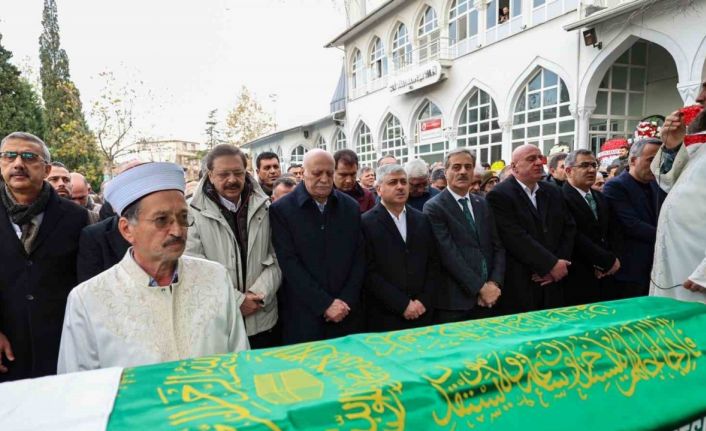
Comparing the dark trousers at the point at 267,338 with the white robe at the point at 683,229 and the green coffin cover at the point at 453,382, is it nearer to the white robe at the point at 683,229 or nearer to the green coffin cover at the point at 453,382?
the green coffin cover at the point at 453,382

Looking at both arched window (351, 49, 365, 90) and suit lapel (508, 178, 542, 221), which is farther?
arched window (351, 49, 365, 90)

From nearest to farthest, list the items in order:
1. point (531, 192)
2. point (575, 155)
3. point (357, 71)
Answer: point (531, 192) < point (575, 155) < point (357, 71)

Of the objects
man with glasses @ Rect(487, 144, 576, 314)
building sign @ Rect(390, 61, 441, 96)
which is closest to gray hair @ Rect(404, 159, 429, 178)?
man with glasses @ Rect(487, 144, 576, 314)

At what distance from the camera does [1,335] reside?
104 inches

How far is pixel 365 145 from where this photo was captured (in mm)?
26109

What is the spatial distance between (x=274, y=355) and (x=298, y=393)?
12.2 inches

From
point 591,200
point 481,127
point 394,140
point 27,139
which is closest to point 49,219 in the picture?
point 27,139

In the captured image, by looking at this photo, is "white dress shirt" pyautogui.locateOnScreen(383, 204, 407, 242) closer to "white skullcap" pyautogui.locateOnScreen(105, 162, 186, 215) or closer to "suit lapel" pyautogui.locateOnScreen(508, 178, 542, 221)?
"suit lapel" pyautogui.locateOnScreen(508, 178, 542, 221)

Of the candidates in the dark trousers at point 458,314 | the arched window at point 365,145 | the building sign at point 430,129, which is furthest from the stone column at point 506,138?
the dark trousers at point 458,314

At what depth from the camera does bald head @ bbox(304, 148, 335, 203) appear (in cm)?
313

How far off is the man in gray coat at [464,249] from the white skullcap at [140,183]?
7.57 feet

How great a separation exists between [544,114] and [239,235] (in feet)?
45.8

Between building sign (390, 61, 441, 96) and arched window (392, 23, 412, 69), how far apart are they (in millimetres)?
1070

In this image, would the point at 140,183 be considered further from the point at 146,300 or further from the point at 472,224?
the point at 472,224
